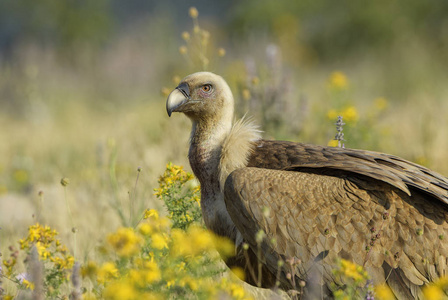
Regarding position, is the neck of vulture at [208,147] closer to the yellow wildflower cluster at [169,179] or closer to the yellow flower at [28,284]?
the yellow wildflower cluster at [169,179]

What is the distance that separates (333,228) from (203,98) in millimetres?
1270

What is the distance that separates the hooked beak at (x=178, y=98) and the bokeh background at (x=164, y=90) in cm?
74

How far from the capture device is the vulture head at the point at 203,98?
3841 mm

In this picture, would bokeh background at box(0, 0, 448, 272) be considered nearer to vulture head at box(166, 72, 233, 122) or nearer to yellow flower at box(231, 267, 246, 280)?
vulture head at box(166, 72, 233, 122)

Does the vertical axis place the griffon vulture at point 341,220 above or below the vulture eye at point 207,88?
below

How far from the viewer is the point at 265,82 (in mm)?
6504

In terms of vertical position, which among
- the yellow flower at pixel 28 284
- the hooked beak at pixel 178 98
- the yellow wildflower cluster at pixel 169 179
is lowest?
the yellow flower at pixel 28 284

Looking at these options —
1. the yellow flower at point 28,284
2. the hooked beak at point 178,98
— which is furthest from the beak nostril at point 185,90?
the yellow flower at point 28,284

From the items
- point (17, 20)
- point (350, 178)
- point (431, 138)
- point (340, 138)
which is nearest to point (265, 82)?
point (431, 138)

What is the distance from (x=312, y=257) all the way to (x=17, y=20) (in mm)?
27573

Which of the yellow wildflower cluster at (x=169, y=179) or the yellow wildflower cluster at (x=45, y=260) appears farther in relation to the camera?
the yellow wildflower cluster at (x=169, y=179)

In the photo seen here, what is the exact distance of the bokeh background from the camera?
5.76 metres

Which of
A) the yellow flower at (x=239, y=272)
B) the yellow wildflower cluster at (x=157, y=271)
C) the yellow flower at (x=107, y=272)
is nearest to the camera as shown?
the yellow wildflower cluster at (x=157, y=271)

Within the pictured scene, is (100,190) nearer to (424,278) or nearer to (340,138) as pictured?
(340,138)
